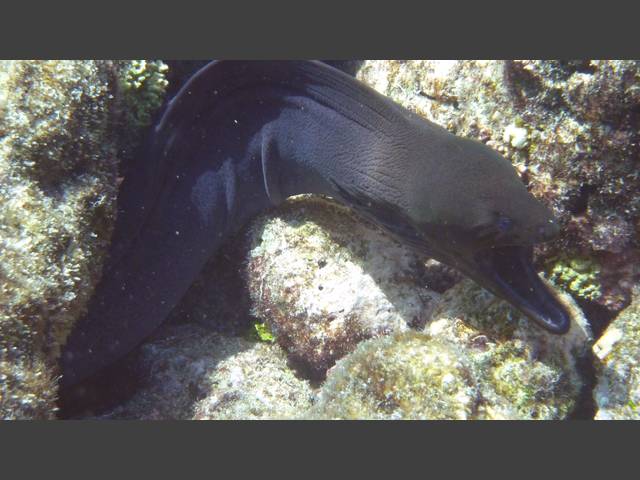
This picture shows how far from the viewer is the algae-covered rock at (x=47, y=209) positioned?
246cm

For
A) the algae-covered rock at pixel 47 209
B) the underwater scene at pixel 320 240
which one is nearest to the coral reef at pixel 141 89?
the underwater scene at pixel 320 240

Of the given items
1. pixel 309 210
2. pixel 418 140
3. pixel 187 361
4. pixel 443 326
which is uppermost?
pixel 418 140

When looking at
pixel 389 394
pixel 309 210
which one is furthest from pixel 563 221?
pixel 309 210

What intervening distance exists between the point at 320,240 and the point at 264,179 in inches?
31.6

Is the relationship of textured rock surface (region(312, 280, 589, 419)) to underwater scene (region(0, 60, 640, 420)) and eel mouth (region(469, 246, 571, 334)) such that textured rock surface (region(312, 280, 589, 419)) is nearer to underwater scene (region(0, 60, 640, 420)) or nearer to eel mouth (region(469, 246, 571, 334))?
underwater scene (region(0, 60, 640, 420))

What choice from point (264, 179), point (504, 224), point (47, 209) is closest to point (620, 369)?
point (504, 224)

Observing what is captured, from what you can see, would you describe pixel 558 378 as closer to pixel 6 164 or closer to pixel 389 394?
pixel 389 394

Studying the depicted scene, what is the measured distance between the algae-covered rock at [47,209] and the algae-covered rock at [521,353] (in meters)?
2.35

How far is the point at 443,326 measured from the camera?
3064 mm

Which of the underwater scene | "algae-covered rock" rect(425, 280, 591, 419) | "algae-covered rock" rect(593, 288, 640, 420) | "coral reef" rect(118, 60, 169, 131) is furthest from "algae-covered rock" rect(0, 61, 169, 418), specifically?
"algae-covered rock" rect(593, 288, 640, 420)

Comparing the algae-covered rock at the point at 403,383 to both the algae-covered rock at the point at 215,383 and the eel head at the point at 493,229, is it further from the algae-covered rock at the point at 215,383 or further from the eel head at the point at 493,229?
the algae-covered rock at the point at 215,383

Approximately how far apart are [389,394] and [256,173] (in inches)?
93.9

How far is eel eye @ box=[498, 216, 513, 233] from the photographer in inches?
111

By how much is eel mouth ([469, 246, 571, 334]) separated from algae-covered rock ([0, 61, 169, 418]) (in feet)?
8.42
